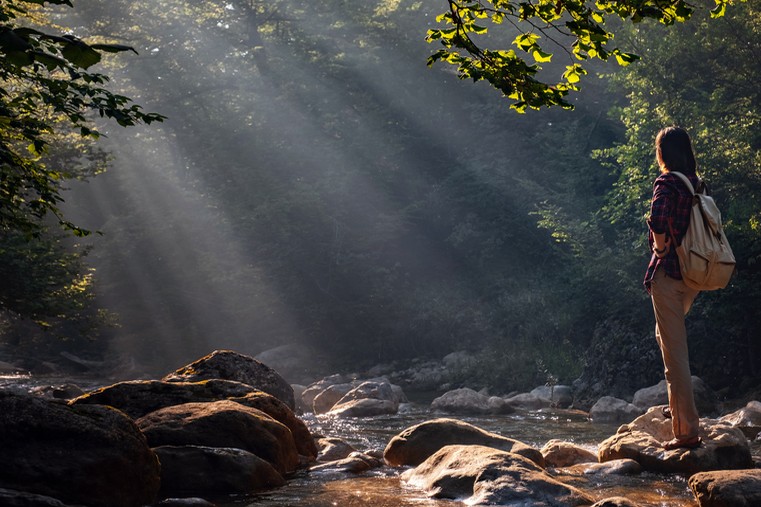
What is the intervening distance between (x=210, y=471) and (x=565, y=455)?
3687 millimetres

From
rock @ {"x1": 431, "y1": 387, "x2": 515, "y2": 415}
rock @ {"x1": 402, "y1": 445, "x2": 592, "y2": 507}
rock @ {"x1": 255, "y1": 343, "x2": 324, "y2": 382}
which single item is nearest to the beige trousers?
rock @ {"x1": 402, "y1": 445, "x2": 592, "y2": 507}

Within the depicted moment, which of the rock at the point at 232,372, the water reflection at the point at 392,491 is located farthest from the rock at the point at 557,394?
the rock at the point at 232,372

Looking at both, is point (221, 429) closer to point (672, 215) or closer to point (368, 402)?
point (672, 215)

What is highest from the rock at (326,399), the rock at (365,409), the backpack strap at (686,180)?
the backpack strap at (686,180)

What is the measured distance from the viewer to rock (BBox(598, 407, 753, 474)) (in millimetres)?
6578

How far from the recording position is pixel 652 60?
1717 cm

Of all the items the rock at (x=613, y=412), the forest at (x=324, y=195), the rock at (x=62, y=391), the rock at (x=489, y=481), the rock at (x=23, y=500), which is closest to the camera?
the rock at (x=23, y=500)

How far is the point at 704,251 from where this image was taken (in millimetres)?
6113

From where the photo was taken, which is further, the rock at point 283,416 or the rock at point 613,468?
the rock at point 283,416

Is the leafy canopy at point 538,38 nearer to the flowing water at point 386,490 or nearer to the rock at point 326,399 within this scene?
the flowing water at point 386,490

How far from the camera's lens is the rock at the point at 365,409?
47.2 ft

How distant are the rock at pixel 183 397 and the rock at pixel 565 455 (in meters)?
2.49

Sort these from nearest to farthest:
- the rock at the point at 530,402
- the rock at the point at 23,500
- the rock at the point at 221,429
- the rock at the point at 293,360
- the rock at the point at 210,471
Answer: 1. the rock at the point at 23,500
2. the rock at the point at 210,471
3. the rock at the point at 221,429
4. the rock at the point at 530,402
5. the rock at the point at 293,360

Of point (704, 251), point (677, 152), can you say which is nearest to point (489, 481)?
point (704, 251)
